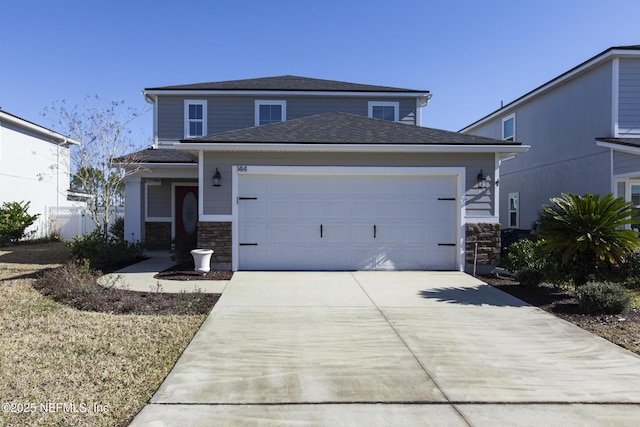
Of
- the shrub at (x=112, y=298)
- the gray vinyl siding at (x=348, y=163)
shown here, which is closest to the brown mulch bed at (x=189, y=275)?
the shrub at (x=112, y=298)

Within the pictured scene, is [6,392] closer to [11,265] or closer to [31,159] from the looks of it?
[11,265]

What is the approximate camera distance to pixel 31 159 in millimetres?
19688

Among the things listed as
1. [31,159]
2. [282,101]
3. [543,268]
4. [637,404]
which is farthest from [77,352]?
[31,159]

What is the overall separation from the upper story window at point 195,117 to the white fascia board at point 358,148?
246 inches

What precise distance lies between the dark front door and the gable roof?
3.81m

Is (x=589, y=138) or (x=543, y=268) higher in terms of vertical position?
(x=589, y=138)

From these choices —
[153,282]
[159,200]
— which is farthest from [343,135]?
[159,200]

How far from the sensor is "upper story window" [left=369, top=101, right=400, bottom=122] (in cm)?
1617

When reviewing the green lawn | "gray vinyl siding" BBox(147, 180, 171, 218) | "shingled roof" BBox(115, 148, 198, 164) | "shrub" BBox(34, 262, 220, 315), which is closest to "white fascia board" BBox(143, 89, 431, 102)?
"shingled roof" BBox(115, 148, 198, 164)

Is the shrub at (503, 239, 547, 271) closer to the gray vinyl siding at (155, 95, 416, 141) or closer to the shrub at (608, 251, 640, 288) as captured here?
the shrub at (608, 251, 640, 288)

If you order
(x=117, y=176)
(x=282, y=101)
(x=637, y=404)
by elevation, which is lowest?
(x=637, y=404)

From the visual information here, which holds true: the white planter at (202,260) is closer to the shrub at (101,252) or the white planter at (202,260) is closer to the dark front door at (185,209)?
the shrub at (101,252)

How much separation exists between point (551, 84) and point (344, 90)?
7.70 metres

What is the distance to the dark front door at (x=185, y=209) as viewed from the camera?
15.1 meters
